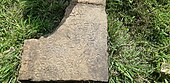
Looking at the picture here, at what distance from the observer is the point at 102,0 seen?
253 centimetres

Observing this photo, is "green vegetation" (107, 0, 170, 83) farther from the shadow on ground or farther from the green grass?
the shadow on ground

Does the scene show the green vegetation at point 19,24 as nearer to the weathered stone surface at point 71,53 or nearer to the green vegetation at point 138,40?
the weathered stone surface at point 71,53

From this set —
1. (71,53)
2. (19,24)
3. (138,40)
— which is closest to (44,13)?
(19,24)

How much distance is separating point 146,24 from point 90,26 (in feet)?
2.06

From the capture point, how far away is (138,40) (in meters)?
2.63

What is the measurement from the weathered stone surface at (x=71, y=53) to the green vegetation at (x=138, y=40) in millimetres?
226

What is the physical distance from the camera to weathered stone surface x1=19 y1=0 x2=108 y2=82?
2109 millimetres

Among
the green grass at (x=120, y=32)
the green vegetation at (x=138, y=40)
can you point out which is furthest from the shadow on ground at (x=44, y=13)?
the green vegetation at (x=138, y=40)

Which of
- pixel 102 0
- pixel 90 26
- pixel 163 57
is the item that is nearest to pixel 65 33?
pixel 90 26

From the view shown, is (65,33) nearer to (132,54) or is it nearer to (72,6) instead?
(72,6)

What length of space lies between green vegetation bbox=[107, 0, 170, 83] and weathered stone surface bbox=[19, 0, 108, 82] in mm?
226

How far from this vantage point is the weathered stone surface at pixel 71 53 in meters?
2.11

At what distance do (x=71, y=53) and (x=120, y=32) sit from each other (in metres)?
0.62

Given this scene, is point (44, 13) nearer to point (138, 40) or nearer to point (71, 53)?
point (71, 53)
